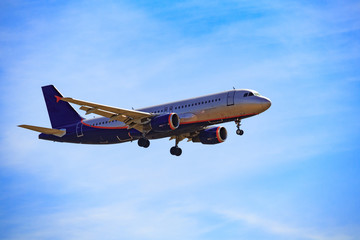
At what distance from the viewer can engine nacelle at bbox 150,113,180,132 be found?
58.0m

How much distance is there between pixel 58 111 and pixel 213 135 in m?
18.9

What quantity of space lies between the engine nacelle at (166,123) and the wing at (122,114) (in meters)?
1.46

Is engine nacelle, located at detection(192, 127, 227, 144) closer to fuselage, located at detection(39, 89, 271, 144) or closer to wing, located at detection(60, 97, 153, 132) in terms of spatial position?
fuselage, located at detection(39, 89, 271, 144)

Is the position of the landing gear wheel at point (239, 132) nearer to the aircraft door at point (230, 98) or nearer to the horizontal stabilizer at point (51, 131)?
the aircraft door at point (230, 98)

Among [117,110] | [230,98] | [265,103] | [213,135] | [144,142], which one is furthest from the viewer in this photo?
[213,135]

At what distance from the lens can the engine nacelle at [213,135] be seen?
213 ft

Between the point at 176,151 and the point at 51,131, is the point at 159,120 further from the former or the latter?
the point at 51,131

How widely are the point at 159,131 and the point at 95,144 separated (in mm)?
10782

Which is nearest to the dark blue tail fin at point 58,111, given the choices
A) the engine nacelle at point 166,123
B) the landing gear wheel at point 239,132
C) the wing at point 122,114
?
the wing at point 122,114

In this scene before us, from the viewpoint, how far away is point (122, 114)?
59469 millimetres

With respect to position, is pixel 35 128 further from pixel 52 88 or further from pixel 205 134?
pixel 205 134

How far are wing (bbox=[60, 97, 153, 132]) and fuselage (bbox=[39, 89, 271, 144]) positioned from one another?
4.08 feet

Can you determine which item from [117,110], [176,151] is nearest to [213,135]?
[176,151]

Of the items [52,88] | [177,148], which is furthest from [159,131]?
[52,88]
